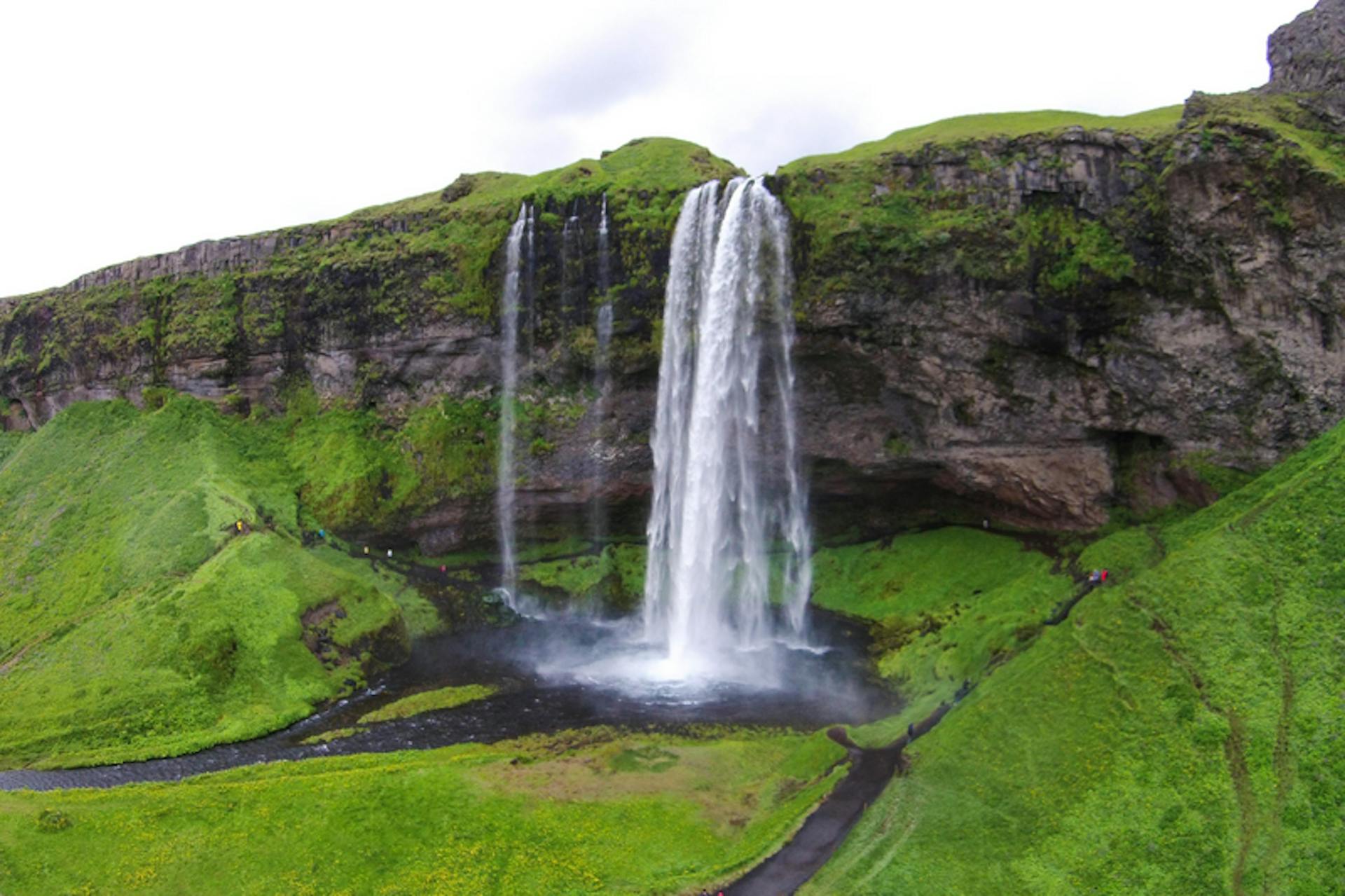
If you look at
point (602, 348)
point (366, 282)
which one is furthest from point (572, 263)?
point (366, 282)

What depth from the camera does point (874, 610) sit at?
4462 cm

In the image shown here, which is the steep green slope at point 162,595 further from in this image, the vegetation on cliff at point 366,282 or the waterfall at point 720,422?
the waterfall at point 720,422

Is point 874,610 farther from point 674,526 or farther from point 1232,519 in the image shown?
point 1232,519

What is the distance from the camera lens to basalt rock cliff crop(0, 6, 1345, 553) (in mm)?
35031

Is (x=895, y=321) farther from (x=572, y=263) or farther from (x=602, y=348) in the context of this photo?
(x=572, y=263)

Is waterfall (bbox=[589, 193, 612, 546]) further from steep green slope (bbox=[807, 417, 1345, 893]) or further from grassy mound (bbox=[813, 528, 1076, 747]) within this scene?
steep green slope (bbox=[807, 417, 1345, 893])

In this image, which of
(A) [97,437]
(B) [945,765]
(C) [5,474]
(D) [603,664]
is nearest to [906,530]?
(D) [603,664]

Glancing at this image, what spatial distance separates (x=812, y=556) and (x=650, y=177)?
2397cm

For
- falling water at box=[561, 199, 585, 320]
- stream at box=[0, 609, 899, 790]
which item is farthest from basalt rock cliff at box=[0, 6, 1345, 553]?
stream at box=[0, 609, 899, 790]

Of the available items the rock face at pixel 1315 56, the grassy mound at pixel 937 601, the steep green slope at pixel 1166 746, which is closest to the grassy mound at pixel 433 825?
the steep green slope at pixel 1166 746

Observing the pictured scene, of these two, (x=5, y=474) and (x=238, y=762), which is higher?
(x=5, y=474)

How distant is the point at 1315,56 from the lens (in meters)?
37.2

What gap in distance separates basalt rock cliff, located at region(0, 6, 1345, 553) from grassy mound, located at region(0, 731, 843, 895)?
21041 mm

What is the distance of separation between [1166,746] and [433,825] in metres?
20.7
